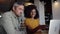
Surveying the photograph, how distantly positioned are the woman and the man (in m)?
0.12

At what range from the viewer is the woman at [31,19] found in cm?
156

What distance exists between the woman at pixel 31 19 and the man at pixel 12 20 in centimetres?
12

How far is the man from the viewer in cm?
141

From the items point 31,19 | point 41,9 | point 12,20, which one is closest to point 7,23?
point 12,20

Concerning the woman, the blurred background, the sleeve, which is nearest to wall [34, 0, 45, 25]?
the blurred background

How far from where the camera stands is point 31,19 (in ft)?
5.21

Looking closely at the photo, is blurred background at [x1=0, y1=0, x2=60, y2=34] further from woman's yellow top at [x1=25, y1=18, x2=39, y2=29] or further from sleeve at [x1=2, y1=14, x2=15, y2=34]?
sleeve at [x1=2, y1=14, x2=15, y2=34]

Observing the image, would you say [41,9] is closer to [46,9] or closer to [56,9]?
[46,9]

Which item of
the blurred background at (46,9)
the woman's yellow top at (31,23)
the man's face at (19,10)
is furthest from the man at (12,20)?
the blurred background at (46,9)

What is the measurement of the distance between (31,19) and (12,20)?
254 mm

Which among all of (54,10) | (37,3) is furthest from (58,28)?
(54,10)

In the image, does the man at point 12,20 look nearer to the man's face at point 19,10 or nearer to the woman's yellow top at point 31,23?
the man's face at point 19,10

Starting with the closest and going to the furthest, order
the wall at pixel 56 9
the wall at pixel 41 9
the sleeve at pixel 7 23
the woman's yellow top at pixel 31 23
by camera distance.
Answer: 1. the sleeve at pixel 7 23
2. the woman's yellow top at pixel 31 23
3. the wall at pixel 41 9
4. the wall at pixel 56 9

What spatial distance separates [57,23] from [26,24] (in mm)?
427
